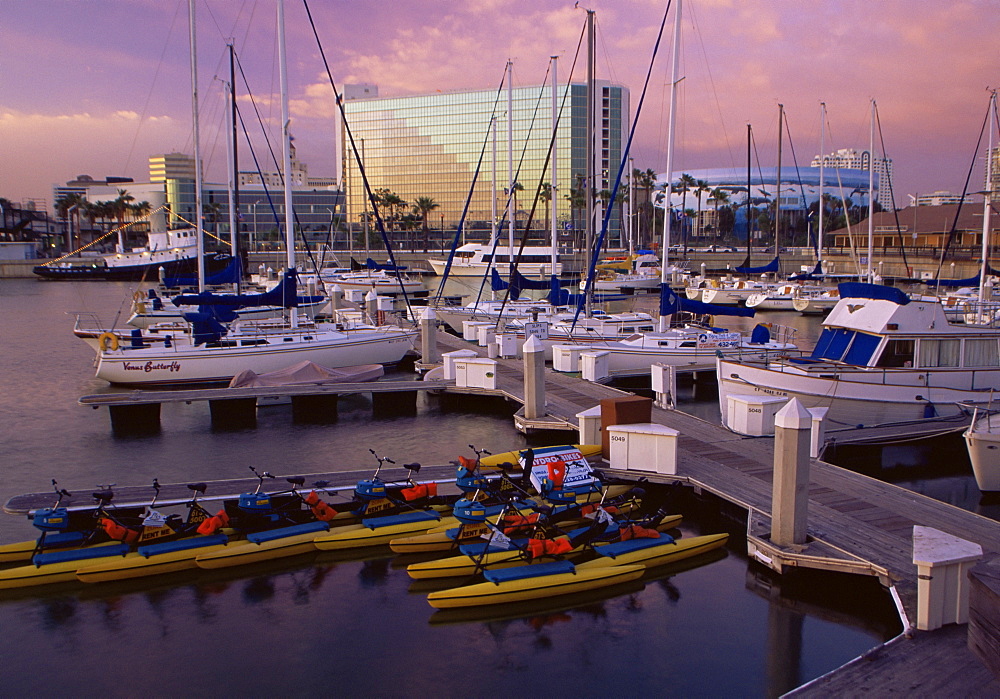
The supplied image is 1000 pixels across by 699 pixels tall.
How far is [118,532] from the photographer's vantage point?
13.7 meters

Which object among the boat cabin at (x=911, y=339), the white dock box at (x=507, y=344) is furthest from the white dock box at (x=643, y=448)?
the white dock box at (x=507, y=344)

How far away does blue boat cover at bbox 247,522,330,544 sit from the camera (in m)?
14.0

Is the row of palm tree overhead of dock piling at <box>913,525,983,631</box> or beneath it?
overhead

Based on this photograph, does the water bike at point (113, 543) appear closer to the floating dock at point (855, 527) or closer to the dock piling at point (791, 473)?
the floating dock at point (855, 527)

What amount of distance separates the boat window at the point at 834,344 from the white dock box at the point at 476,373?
10530mm

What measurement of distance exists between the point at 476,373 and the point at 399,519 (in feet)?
39.2

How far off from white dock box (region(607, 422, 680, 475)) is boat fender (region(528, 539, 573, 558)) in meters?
4.08

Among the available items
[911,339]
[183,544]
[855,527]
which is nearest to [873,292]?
[911,339]

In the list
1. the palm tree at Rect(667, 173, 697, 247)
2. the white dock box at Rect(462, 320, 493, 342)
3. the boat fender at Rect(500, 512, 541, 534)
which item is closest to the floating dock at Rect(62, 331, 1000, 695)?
the boat fender at Rect(500, 512, 541, 534)

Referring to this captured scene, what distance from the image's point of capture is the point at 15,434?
931 inches

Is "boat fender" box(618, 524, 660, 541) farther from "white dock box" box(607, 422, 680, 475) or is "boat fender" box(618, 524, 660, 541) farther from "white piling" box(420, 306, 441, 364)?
"white piling" box(420, 306, 441, 364)

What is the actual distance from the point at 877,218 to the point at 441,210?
85.7m

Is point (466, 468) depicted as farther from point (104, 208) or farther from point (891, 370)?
point (104, 208)

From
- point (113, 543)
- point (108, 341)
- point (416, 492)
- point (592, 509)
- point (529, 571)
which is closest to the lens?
point (529, 571)
